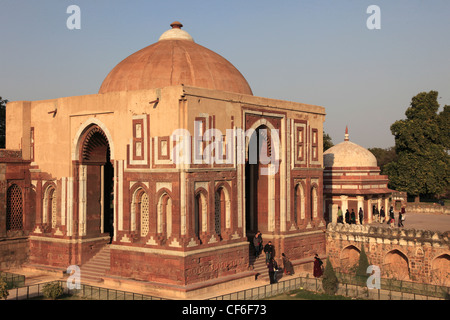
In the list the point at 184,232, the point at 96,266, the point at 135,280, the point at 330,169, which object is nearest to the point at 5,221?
the point at 96,266

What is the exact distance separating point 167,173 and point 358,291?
8.54 m

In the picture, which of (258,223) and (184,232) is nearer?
(184,232)

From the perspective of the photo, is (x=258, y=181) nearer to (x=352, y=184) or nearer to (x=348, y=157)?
(x=352, y=184)

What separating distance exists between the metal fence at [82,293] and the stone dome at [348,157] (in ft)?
68.6

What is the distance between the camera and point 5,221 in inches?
984

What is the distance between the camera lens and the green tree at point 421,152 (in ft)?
158

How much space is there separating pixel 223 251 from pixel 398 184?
31.6 metres

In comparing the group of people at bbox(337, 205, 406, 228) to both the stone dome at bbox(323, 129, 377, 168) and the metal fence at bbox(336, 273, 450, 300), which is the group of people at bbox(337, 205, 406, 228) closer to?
the stone dome at bbox(323, 129, 377, 168)

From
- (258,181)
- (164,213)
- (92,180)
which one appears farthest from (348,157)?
(164,213)

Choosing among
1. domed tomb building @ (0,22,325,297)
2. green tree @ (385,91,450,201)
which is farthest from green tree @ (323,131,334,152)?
domed tomb building @ (0,22,325,297)

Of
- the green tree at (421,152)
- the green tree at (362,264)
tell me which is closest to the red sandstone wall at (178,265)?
the green tree at (362,264)

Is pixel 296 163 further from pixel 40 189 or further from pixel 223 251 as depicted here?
pixel 40 189
